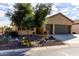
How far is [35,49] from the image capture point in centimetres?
1084

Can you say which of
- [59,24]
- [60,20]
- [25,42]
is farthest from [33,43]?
[60,20]

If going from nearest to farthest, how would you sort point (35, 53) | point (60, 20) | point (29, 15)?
point (35, 53) < point (29, 15) < point (60, 20)

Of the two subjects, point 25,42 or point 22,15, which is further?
point 22,15

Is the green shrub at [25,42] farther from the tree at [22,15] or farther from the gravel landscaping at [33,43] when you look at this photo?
the tree at [22,15]

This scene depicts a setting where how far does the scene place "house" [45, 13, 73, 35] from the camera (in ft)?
50.3

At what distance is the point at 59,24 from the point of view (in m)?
16.3

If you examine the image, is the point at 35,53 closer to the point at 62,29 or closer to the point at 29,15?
the point at 29,15

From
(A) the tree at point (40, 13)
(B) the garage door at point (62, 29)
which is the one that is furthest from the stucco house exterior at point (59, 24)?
(A) the tree at point (40, 13)

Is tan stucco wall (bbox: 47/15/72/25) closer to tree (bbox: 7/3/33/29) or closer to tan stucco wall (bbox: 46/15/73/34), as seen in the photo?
tan stucco wall (bbox: 46/15/73/34)

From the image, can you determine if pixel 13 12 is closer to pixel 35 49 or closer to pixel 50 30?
pixel 35 49

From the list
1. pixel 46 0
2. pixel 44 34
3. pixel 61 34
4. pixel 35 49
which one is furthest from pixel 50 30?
pixel 46 0

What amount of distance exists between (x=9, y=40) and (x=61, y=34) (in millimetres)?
4705

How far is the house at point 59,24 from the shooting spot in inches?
604

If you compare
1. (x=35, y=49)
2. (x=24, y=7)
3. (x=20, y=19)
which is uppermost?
(x=24, y=7)
